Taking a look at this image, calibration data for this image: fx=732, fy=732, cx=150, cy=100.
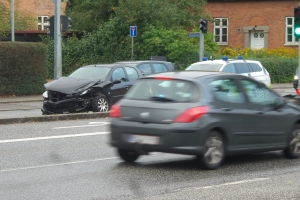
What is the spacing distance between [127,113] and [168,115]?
2.44ft

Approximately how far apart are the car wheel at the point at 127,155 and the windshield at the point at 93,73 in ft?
32.1

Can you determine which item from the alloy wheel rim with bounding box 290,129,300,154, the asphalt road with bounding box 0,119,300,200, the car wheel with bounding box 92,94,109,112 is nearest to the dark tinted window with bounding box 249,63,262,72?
the car wheel with bounding box 92,94,109,112

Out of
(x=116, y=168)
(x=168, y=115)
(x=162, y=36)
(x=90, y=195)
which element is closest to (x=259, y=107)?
(x=168, y=115)

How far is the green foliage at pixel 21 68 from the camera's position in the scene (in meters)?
30.2

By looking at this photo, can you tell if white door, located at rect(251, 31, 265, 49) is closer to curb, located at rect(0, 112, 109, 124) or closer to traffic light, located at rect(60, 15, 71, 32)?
traffic light, located at rect(60, 15, 71, 32)

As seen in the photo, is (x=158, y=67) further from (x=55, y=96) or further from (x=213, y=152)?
(x=213, y=152)

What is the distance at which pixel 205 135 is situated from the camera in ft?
35.5

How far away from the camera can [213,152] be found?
11.0 meters

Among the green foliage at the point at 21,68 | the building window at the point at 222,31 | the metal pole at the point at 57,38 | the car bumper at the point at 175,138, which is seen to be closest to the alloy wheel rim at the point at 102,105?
the metal pole at the point at 57,38

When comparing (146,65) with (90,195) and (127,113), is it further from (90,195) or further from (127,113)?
(90,195)

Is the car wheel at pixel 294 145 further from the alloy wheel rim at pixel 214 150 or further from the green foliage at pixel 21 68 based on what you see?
the green foliage at pixel 21 68

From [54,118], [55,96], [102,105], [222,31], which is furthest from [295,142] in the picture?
[222,31]

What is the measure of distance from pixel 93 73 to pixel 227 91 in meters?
10.8

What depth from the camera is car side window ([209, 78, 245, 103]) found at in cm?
1130
